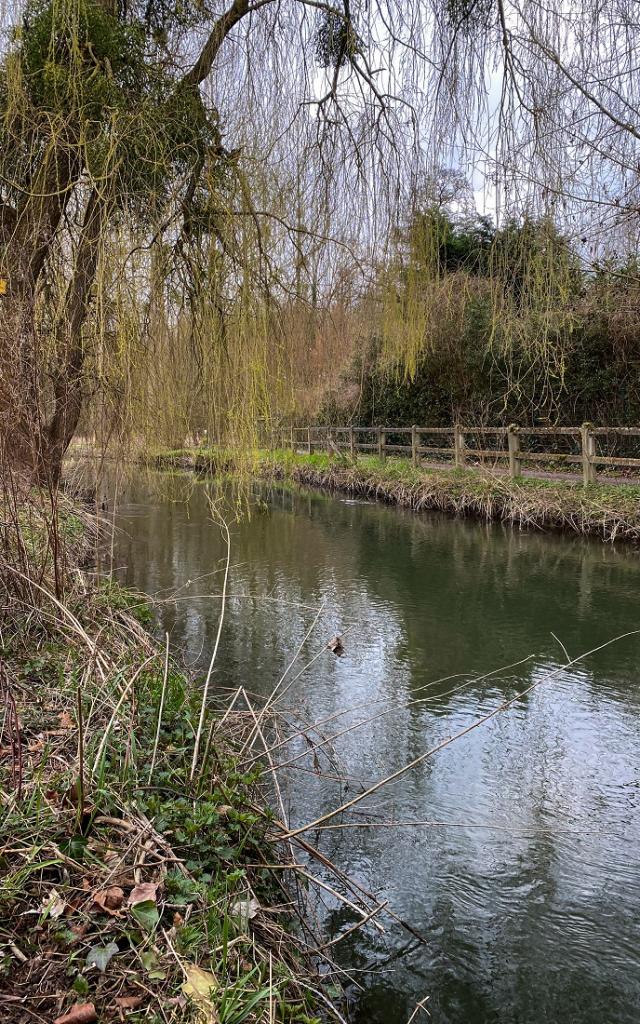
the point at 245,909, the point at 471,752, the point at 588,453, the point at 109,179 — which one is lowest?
the point at 471,752

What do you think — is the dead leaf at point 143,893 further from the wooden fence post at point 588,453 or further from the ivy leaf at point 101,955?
the wooden fence post at point 588,453

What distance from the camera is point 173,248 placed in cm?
304

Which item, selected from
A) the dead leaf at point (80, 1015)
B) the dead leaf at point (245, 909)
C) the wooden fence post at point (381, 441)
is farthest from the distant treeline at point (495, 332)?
the dead leaf at point (80, 1015)

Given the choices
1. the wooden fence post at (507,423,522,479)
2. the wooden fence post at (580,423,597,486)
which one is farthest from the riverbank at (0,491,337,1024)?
the wooden fence post at (507,423,522,479)

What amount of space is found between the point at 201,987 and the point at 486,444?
11.8 metres

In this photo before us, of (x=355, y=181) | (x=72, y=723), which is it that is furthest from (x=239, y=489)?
(x=355, y=181)

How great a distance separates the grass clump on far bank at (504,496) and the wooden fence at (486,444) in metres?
0.35

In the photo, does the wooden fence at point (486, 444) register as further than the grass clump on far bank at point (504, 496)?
Yes

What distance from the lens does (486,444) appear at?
41.0 feet

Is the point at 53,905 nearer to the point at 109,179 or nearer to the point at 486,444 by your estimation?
the point at 109,179

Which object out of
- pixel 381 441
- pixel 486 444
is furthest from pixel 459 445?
pixel 381 441

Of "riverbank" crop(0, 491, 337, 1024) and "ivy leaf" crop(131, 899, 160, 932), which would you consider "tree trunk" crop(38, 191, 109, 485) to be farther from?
"ivy leaf" crop(131, 899, 160, 932)

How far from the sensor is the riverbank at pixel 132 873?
52.2 inches

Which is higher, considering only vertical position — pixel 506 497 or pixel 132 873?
pixel 506 497
